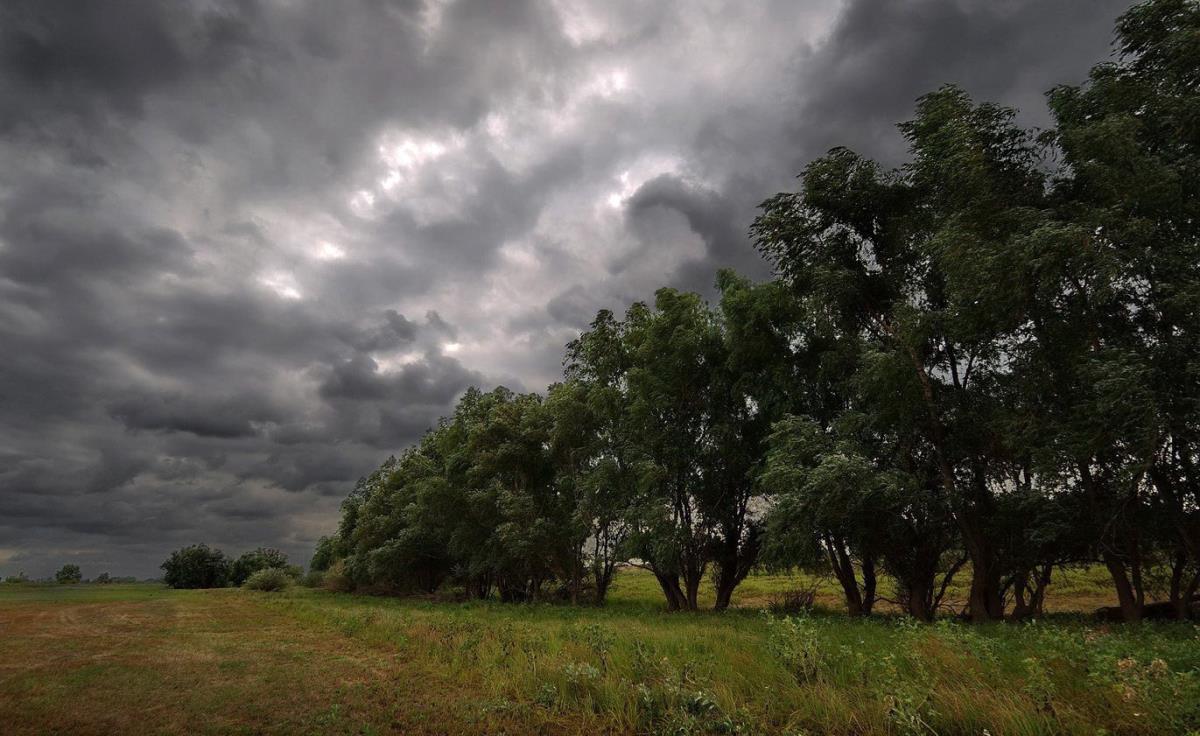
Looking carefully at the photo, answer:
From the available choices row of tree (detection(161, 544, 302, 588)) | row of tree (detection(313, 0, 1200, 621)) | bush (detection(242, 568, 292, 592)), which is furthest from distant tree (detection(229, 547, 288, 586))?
row of tree (detection(313, 0, 1200, 621))

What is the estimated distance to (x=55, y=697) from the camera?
11.9 metres

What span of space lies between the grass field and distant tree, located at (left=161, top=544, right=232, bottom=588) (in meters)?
115

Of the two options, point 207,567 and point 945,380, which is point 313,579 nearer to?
point 207,567

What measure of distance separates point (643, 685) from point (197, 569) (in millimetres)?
135915

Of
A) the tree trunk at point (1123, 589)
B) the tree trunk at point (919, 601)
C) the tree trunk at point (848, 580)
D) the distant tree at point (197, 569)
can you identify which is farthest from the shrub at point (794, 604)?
the distant tree at point (197, 569)

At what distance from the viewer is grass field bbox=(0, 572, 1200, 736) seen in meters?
7.36

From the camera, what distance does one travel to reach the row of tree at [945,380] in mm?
16125

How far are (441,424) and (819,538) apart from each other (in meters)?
42.4

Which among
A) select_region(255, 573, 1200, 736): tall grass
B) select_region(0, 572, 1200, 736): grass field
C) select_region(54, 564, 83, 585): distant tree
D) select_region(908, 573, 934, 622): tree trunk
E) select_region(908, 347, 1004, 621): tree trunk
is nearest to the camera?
select_region(255, 573, 1200, 736): tall grass

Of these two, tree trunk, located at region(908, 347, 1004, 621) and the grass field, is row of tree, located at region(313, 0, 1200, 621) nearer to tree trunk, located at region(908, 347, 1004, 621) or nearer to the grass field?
tree trunk, located at region(908, 347, 1004, 621)

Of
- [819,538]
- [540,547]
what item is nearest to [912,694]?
[819,538]

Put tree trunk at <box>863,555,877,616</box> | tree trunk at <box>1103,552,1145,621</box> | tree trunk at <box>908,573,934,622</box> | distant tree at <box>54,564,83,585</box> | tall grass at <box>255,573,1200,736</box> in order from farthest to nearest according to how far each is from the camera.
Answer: distant tree at <box>54,564,83,585</box>, tree trunk at <box>863,555,877,616</box>, tree trunk at <box>908,573,934,622</box>, tree trunk at <box>1103,552,1145,621</box>, tall grass at <box>255,573,1200,736</box>

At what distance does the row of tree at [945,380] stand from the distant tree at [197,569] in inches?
4325

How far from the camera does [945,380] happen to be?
80.1 ft
